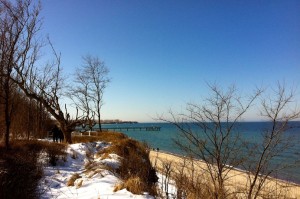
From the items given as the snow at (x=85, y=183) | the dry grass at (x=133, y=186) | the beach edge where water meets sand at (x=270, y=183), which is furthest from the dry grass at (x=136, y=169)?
the beach edge where water meets sand at (x=270, y=183)

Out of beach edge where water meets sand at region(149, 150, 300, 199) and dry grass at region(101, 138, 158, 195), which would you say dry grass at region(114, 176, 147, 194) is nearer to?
dry grass at region(101, 138, 158, 195)

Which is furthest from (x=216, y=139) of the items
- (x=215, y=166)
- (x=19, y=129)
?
(x=19, y=129)

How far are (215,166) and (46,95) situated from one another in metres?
14.7

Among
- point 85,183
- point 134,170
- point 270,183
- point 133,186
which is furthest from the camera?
point 270,183

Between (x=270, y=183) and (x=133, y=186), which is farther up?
(x=133, y=186)

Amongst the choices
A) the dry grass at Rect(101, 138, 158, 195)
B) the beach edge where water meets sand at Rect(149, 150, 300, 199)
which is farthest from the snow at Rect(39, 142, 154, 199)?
the beach edge where water meets sand at Rect(149, 150, 300, 199)

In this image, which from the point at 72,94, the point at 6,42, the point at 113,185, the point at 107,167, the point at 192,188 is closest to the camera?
the point at 192,188

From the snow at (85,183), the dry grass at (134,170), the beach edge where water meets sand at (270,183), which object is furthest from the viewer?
the beach edge where water meets sand at (270,183)

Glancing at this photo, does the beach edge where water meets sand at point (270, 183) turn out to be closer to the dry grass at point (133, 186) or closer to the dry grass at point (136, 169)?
the dry grass at point (136, 169)

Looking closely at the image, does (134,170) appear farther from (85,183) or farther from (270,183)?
(270,183)

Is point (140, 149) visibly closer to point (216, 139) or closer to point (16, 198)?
point (216, 139)

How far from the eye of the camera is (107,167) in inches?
→ 364

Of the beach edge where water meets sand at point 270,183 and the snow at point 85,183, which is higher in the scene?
the snow at point 85,183

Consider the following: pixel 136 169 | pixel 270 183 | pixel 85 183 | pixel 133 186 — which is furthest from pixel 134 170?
pixel 270 183
